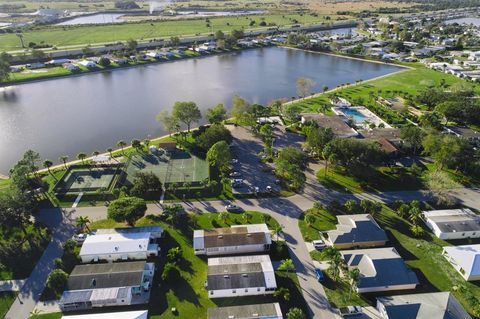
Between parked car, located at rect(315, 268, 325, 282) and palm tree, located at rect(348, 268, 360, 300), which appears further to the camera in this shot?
parked car, located at rect(315, 268, 325, 282)

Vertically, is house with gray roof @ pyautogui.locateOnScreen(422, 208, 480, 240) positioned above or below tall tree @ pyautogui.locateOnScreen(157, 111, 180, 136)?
below

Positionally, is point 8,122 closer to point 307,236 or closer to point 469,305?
point 307,236

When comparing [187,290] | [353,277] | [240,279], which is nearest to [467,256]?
[353,277]

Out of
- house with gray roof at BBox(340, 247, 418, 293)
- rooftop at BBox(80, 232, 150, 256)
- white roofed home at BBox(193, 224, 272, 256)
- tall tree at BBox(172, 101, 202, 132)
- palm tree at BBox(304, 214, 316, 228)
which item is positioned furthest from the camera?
tall tree at BBox(172, 101, 202, 132)

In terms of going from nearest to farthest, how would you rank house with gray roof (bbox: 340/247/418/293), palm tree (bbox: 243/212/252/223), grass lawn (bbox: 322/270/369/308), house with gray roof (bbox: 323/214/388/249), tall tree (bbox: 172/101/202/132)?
1. grass lawn (bbox: 322/270/369/308)
2. house with gray roof (bbox: 340/247/418/293)
3. house with gray roof (bbox: 323/214/388/249)
4. palm tree (bbox: 243/212/252/223)
5. tall tree (bbox: 172/101/202/132)

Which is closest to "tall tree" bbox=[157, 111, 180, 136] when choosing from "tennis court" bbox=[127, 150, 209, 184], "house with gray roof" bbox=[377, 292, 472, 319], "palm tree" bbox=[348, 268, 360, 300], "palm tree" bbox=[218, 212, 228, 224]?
"tennis court" bbox=[127, 150, 209, 184]

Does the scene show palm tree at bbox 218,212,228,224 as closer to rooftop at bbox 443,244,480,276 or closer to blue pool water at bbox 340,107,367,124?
rooftop at bbox 443,244,480,276

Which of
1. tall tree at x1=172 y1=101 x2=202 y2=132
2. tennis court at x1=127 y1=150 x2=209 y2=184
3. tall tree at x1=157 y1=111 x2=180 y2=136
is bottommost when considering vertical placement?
tennis court at x1=127 y1=150 x2=209 y2=184
